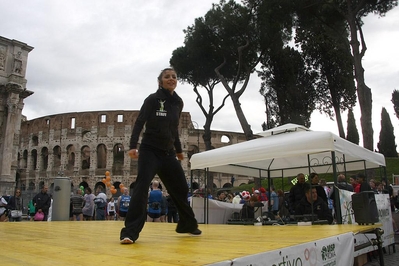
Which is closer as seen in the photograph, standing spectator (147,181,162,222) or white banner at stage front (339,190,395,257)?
white banner at stage front (339,190,395,257)

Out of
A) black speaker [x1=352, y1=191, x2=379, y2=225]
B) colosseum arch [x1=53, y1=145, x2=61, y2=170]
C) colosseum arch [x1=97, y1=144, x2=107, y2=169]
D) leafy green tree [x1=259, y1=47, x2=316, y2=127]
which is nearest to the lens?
black speaker [x1=352, y1=191, x2=379, y2=225]

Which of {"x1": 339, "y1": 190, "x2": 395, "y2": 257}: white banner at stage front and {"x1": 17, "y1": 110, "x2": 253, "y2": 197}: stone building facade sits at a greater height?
{"x1": 17, "y1": 110, "x2": 253, "y2": 197}: stone building facade

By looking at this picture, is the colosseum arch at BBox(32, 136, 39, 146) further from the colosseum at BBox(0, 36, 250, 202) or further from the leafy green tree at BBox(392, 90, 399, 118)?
the leafy green tree at BBox(392, 90, 399, 118)

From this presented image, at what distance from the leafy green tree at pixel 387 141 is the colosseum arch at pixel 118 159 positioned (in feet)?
93.7

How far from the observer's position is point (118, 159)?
3656 cm

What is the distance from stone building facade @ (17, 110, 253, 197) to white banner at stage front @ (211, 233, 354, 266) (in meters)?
31.3

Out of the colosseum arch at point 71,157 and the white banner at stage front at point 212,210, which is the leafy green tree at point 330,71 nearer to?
the white banner at stage front at point 212,210

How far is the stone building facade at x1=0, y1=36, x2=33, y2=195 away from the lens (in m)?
22.3

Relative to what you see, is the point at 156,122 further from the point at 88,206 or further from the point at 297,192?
the point at 88,206

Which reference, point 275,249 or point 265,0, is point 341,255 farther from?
point 265,0

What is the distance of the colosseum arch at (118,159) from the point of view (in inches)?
1378

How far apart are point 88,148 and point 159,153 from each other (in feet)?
121

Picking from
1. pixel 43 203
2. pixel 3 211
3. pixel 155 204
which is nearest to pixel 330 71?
pixel 155 204

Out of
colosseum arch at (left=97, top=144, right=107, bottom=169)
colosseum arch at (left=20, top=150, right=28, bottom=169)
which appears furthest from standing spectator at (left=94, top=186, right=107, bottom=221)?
colosseum arch at (left=20, top=150, right=28, bottom=169)
